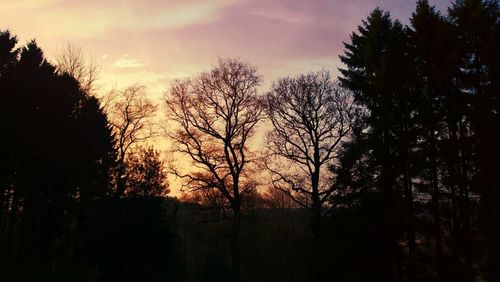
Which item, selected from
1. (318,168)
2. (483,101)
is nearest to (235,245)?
(318,168)

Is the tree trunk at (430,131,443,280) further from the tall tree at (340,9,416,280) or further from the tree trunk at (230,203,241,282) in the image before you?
the tree trunk at (230,203,241,282)

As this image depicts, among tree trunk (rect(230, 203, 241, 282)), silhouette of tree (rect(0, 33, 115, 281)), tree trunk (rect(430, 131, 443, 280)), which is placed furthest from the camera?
tree trunk (rect(230, 203, 241, 282))

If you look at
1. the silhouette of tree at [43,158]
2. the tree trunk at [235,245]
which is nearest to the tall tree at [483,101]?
the tree trunk at [235,245]

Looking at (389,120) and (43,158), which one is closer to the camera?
(389,120)

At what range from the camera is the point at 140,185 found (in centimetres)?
3300

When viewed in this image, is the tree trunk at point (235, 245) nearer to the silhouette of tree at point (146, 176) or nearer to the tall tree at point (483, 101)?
the silhouette of tree at point (146, 176)

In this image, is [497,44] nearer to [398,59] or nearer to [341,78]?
[398,59]

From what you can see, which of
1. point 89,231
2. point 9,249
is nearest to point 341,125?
point 89,231

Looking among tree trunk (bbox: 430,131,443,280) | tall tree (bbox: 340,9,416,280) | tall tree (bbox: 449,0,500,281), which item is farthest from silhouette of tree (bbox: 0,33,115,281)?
tall tree (bbox: 449,0,500,281)

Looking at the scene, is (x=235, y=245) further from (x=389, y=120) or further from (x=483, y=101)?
(x=483, y=101)

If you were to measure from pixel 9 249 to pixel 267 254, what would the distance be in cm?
2686

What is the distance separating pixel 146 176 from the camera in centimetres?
Answer: 3344

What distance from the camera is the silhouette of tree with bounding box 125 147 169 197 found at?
32953mm

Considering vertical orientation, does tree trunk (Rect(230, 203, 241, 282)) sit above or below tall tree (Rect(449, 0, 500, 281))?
below
